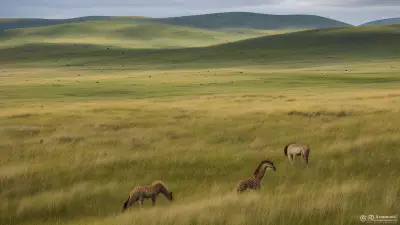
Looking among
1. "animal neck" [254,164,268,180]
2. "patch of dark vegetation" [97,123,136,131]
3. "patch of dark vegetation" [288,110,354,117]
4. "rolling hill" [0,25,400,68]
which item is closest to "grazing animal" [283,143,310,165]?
"animal neck" [254,164,268,180]

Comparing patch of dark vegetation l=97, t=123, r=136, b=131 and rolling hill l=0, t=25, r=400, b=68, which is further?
rolling hill l=0, t=25, r=400, b=68

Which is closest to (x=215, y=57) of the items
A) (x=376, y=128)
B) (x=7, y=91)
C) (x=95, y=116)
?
(x=7, y=91)

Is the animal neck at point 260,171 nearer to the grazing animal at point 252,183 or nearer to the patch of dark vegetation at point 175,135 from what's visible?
the grazing animal at point 252,183

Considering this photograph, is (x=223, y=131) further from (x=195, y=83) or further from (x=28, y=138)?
(x=195, y=83)

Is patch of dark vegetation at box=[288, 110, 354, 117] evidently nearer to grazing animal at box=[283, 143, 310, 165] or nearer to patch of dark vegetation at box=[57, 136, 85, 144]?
patch of dark vegetation at box=[57, 136, 85, 144]

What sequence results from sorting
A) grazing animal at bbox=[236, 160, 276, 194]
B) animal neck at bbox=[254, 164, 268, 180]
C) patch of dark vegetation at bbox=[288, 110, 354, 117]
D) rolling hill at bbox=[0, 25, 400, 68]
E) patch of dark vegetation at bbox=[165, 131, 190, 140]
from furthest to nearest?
rolling hill at bbox=[0, 25, 400, 68]
patch of dark vegetation at bbox=[288, 110, 354, 117]
patch of dark vegetation at bbox=[165, 131, 190, 140]
animal neck at bbox=[254, 164, 268, 180]
grazing animal at bbox=[236, 160, 276, 194]

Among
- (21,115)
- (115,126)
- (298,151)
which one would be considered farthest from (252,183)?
(21,115)

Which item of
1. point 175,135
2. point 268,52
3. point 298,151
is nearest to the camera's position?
point 298,151

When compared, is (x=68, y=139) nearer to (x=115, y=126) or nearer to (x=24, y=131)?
(x=24, y=131)

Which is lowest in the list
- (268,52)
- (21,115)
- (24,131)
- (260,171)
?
(268,52)

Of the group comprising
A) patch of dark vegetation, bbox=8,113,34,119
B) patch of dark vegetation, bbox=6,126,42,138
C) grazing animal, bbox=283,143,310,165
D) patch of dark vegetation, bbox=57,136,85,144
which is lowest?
patch of dark vegetation, bbox=8,113,34,119

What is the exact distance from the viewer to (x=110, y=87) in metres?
54.8

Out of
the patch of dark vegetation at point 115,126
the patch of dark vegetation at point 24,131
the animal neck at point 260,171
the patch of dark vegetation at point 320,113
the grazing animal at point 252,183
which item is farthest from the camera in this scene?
the patch of dark vegetation at point 320,113

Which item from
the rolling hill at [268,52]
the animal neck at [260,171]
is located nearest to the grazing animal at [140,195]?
the animal neck at [260,171]
